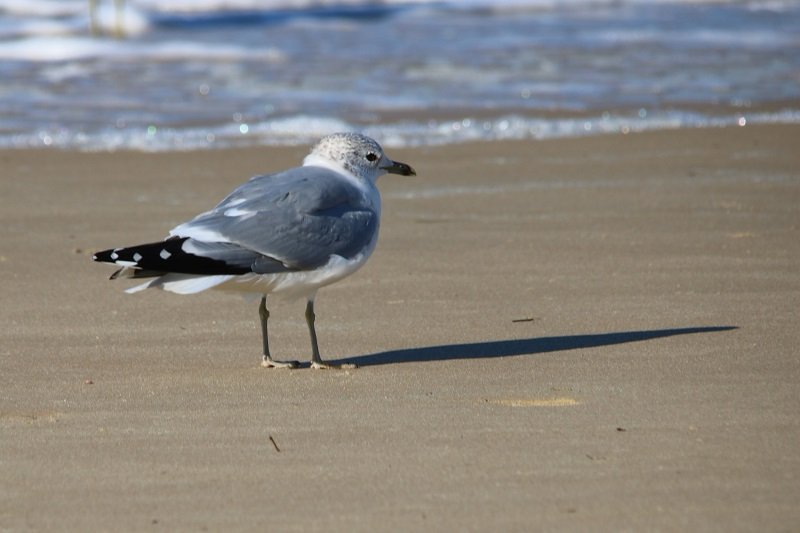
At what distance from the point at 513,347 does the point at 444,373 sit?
→ 0.49 metres

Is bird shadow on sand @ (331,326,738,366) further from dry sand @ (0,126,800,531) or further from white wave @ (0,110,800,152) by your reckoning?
white wave @ (0,110,800,152)

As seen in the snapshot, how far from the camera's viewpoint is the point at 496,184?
9305 mm

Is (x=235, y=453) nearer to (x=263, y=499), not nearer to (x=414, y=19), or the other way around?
(x=263, y=499)

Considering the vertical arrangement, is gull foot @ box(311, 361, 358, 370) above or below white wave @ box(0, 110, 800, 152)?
above

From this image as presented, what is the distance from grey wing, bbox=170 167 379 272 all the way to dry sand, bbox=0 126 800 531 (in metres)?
0.43

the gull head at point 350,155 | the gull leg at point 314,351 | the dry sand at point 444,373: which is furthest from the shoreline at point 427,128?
the gull leg at point 314,351

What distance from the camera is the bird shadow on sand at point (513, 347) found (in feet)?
17.6

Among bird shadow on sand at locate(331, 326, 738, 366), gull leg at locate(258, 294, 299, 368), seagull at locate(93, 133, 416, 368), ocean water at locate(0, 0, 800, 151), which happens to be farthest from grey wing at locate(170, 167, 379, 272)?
ocean water at locate(0, 0, 800, 151)

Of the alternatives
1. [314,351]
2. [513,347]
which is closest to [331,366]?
[314,351]

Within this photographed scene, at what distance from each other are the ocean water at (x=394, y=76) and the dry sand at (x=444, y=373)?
Answer: 8.89 ft

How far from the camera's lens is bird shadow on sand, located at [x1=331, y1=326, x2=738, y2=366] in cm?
535

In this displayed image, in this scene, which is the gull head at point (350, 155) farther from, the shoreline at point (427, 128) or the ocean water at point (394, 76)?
the ocean water at point (394, 76)

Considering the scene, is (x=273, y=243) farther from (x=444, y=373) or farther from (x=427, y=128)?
(x=427, y=128)

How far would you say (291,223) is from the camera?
17.2ft
